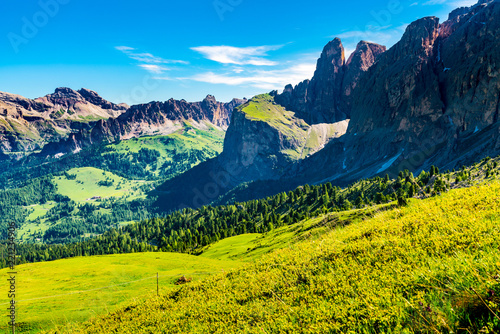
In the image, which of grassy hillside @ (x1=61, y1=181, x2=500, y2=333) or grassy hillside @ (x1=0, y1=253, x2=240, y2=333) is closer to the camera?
grassy hillside @ (x1=61, y1=181, x2=500, y2=333)

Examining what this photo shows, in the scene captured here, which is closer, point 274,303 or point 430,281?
point 430,281

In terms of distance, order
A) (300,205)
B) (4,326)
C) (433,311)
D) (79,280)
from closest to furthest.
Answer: (433,311), (4,326), (79,280), (300,205)

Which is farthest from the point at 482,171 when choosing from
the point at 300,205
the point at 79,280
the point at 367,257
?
the point at 79,280

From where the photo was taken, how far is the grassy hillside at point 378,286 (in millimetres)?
5230

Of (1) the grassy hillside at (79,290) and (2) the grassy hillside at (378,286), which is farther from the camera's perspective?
(1) the grassy hillside at (79,290)

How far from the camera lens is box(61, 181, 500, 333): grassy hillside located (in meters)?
5.23

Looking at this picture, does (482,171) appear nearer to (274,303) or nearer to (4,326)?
(274,303)

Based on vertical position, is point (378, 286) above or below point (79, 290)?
above

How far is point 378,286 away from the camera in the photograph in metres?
6.86

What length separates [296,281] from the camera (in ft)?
31.8

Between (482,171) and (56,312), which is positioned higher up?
(56,312)

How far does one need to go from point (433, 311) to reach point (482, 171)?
5804 inches

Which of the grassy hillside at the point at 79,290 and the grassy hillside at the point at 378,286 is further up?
the grassy hillside at the point at 378,286

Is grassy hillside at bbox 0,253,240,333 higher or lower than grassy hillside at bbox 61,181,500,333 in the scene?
lower
